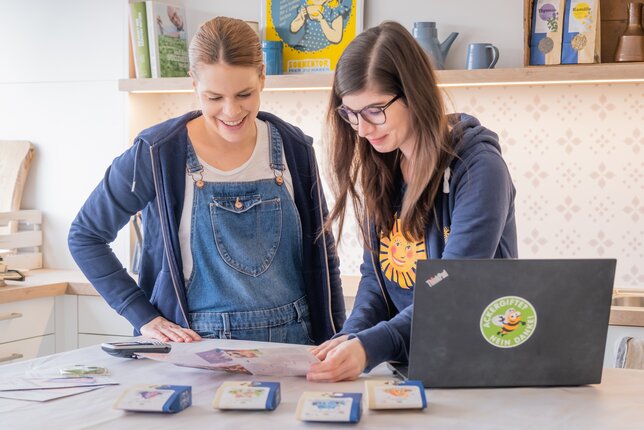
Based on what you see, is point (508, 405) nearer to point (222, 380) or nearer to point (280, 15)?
point (222, 380)

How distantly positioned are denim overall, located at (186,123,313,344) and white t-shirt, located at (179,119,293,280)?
12mm

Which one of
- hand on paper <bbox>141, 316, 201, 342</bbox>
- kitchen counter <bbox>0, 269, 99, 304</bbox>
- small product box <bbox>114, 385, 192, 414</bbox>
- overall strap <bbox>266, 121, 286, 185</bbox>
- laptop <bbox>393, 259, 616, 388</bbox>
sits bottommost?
kitchen counter <bbox>0, 269, 99, 304</bbox>

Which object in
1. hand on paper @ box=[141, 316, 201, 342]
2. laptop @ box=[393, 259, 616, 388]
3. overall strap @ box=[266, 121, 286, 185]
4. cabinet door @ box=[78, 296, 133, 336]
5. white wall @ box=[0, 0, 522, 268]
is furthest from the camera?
white wall @ box=[0, 0, 522, 268]

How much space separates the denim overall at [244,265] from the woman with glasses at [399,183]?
212 millimetres

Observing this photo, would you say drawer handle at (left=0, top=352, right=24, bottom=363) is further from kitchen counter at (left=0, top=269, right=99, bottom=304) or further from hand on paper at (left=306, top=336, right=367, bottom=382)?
hand on paper at (left=306, top=336, right=367, bottom=382)

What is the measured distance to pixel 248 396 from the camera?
1412mm

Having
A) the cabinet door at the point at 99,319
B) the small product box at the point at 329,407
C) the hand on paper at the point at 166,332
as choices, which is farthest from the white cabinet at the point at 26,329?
the small product box at the point at 329,407

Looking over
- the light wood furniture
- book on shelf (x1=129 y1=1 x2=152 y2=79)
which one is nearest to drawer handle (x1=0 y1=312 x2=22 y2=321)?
the light wood furniture

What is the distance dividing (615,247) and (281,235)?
1.66 meters

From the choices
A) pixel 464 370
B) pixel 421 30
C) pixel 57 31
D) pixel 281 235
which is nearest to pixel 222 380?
pixel 464 370

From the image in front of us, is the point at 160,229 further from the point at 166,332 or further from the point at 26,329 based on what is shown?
the point at 26,329

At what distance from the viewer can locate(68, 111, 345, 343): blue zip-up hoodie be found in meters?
2.06

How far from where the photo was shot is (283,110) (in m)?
3.73

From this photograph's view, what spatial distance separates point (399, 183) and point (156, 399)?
2.65 feet
